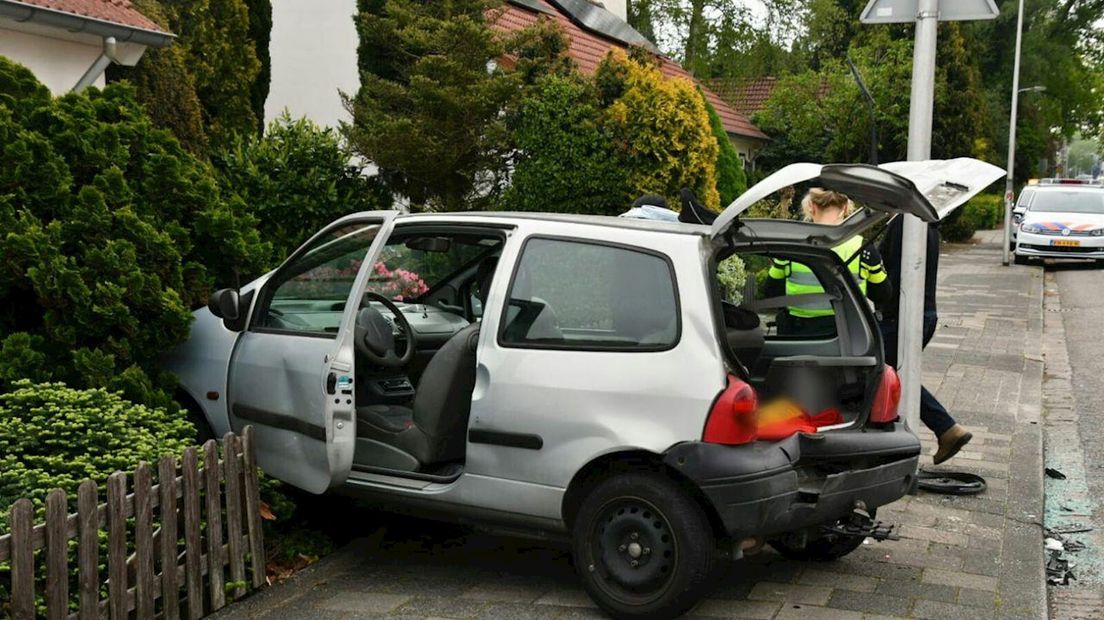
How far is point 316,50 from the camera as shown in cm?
1848

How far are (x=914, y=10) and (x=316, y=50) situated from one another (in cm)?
1309

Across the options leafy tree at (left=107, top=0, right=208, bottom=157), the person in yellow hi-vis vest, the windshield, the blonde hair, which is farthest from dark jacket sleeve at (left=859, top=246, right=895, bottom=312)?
the windshield

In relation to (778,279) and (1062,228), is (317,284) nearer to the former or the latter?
(778,279)

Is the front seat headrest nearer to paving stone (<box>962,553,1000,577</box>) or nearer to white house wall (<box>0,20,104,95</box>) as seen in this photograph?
paving stone (<box>962,553,1000,577</box>)

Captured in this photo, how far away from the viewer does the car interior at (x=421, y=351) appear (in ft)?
17.8

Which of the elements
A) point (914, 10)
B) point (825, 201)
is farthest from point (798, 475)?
point (914, 10)

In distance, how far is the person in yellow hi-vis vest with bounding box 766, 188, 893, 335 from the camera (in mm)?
6008

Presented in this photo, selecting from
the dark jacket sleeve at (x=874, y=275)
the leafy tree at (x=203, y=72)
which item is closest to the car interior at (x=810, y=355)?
the dark jacket sleeve at (x=874, y=275)

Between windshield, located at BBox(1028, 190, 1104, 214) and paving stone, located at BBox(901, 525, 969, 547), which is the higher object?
windshield, located at BBox(1028, 190, 1104, 214)

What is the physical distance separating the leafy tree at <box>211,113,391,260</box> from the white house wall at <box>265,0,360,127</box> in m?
7.70

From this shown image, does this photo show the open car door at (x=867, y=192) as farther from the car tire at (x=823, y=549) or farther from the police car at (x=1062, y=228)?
the police car at (x=1062, y=228)

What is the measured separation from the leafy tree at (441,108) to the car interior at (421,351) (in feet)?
17.5

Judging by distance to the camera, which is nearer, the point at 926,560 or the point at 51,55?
the point at 926,560

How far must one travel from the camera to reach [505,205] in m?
12.5
